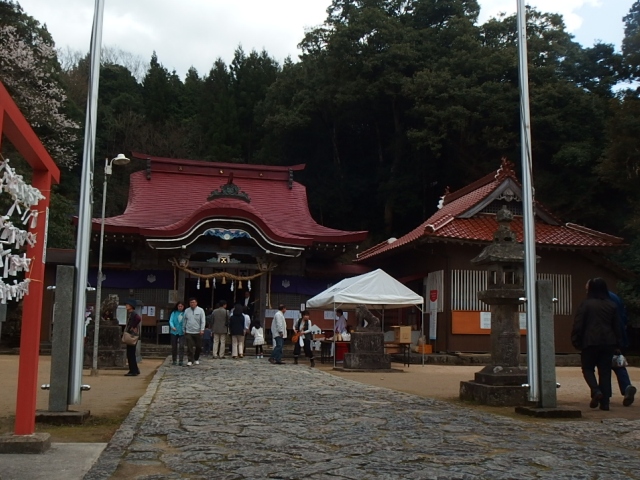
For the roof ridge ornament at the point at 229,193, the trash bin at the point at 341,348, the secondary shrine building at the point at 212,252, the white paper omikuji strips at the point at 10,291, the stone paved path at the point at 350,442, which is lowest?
the stone paved path at the point at 350,442

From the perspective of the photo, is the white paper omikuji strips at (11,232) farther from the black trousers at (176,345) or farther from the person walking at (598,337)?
the black trousers at (176,345)

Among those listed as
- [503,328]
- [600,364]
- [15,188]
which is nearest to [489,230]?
[503,328]

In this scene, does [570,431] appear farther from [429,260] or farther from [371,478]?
[429,260]

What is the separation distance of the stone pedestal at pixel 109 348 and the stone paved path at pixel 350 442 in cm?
662

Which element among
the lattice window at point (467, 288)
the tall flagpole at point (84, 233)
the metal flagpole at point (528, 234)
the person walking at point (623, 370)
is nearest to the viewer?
the tall flagpole at point (84, 233)

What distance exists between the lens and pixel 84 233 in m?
6.61

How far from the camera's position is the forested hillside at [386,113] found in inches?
1094

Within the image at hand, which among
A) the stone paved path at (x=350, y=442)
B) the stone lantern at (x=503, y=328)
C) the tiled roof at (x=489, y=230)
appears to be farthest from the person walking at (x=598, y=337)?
the tiled roof at (x=489, y=230)

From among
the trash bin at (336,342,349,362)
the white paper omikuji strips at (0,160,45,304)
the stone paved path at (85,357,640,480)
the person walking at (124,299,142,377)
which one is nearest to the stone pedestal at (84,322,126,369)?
the person walking at (124,299,142,377)

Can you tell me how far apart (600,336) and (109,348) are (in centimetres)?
1053

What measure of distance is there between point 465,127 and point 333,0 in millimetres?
11286

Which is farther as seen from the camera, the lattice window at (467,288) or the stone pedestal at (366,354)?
the lattice window at (467,288)

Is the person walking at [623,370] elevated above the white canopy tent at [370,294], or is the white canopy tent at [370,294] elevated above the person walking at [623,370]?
the white canopy tent at [370,294]

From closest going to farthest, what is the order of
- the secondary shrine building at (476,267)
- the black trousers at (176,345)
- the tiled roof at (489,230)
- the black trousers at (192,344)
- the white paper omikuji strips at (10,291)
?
the white paper omikuji strips at (10,291) → the black trousers at (192,344) → the black trousers at (176,345) → the tiled roof at (489,230) → the secondary shrine building at (476,267)
